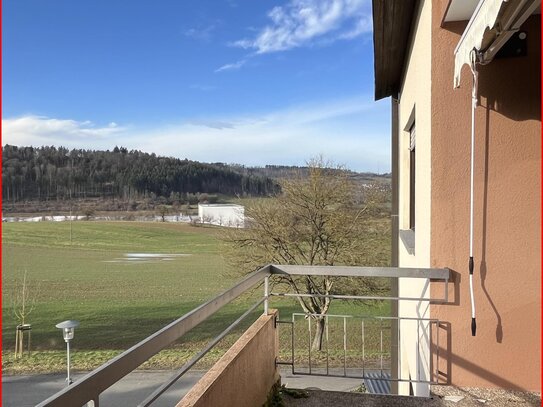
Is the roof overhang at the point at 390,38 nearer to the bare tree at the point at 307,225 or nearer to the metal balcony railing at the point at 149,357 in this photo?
the metal balcony railing at the point at 149,357

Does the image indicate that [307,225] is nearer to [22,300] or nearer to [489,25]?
[489,25]

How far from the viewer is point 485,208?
112 inches

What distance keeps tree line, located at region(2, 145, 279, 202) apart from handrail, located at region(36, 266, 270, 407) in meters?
37.9

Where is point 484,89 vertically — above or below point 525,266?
above

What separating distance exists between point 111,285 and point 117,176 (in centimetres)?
1579

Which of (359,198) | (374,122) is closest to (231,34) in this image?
(374,122)

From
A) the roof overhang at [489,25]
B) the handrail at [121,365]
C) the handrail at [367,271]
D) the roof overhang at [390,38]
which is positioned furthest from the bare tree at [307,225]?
the handrail at [121,365]

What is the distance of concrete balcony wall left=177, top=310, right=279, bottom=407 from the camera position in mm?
1916

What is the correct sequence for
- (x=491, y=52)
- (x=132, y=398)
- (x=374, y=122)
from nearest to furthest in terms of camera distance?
(x=491, y=52)
(x=132, y=398)
(x=374, y=122)

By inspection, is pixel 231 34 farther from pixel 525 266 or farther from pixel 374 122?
pixel 525 266

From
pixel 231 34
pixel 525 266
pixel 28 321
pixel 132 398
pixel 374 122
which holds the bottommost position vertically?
pixel 28 321

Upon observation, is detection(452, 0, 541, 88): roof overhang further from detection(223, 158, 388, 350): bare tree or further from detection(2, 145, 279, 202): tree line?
detection(2, 145, 279, 202): tree line

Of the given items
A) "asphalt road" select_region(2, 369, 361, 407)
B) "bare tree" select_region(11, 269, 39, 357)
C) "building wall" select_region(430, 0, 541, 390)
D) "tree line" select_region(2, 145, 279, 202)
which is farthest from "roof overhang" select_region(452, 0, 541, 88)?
"tree line" select_region(2, 145, 279, 202)

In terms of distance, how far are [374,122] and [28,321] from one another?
83.8ft
